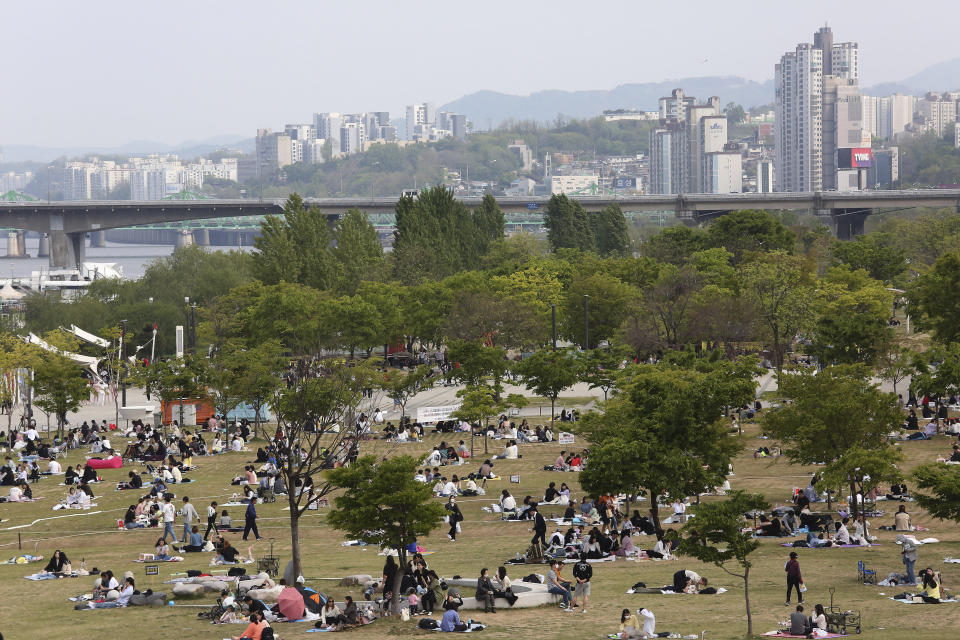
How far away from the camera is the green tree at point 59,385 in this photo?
1746 inches

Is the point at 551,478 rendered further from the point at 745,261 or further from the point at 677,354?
the point at 745,261

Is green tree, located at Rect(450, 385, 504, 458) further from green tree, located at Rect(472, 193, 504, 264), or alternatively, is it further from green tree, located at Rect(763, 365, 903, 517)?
green tree, located at Rect(472, 193, 504, 264)

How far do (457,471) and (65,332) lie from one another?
3222 cm

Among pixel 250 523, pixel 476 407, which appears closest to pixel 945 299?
pixel 476 407

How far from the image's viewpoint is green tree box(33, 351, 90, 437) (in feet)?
145

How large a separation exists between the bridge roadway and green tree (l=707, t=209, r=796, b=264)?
105 ft

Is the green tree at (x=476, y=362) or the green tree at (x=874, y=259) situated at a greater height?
the green tree at (x=874, y=259)

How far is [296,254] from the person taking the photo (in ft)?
233

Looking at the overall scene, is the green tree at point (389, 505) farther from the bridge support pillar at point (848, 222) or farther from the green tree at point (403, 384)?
the bridge support pillar at point (848, 222)

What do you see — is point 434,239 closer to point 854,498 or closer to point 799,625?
point 854,498

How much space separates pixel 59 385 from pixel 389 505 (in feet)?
92.6

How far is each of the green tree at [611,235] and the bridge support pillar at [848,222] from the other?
40523 mm

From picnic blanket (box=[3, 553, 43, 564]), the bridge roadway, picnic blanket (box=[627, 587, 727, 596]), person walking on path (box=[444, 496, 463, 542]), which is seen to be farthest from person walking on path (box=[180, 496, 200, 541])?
the bridge roadway

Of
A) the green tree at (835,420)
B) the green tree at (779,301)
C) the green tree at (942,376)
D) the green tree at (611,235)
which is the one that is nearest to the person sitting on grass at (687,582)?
the green tree at (835,420)
